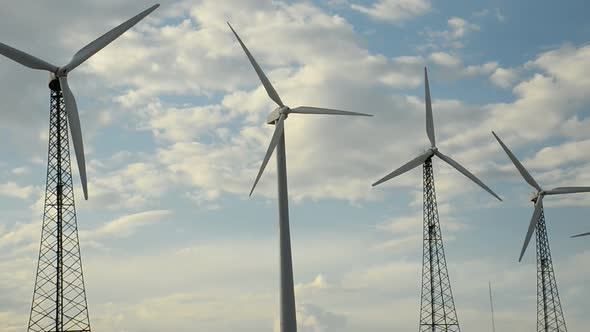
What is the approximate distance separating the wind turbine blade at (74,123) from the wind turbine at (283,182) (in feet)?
42.2

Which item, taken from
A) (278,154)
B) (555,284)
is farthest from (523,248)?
(278,154)

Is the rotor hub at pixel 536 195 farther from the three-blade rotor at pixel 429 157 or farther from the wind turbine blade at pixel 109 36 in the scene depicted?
the wind turbine blade at pixel 109 36

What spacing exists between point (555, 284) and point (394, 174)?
863 inches

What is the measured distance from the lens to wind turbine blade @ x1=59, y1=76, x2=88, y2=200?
5712cm

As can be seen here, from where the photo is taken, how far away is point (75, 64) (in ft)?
204

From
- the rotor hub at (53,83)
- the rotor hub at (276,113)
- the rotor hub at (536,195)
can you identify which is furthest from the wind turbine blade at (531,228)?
the rotor hub at (53,83)

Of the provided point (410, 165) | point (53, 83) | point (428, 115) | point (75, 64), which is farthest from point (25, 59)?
point (428, 115)

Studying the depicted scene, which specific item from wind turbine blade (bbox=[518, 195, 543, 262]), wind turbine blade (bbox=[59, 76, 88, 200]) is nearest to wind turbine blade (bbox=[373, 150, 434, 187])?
wind turbine blade (bbox=[518, 195, 543, 262])

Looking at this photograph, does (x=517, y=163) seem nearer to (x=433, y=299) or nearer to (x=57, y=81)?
(x=433, y=299)

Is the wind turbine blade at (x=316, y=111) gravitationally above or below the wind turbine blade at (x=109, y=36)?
below

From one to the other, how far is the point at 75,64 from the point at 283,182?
62.8ft

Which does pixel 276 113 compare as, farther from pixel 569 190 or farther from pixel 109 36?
pixel 569 190

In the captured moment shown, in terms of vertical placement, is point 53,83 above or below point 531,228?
above

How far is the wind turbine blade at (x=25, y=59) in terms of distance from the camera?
60291 mm
